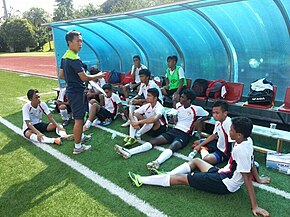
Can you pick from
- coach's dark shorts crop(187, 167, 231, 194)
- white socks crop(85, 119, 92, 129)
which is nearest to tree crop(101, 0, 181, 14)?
white socks crop(85, 119, 92, 129)

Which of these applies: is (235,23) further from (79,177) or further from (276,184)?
(79,177)

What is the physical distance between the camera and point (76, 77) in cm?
443

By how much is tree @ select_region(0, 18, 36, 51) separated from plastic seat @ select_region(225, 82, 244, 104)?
158 feet

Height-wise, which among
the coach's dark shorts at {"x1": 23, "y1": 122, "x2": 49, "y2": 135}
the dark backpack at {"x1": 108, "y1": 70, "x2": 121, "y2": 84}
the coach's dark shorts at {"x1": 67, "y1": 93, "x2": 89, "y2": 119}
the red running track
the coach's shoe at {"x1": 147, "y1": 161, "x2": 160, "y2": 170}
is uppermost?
the coach's dark shorts at {"x1": 67, "y1": 93, "x2": 89, "y2": 119}

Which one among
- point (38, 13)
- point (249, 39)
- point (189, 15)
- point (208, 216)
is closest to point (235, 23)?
point (249, 39)

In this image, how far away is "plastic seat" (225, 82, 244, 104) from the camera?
6.35 meters

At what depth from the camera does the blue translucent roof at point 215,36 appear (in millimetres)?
5883

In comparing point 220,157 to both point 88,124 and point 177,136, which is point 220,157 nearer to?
point 177,136

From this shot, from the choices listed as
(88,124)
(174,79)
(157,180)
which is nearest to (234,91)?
(174,79)

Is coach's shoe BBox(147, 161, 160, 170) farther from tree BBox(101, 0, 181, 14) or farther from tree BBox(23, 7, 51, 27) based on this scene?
tree BBox(23, 7, 51, 27)

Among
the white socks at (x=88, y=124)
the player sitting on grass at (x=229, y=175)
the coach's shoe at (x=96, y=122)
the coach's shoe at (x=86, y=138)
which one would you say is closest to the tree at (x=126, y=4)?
the coach's shoe at (x=96, y=122)

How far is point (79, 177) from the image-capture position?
396 centimetres

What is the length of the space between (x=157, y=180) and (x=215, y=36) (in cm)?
483

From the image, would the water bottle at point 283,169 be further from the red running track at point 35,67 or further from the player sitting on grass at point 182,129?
the red running track at point 35,67
